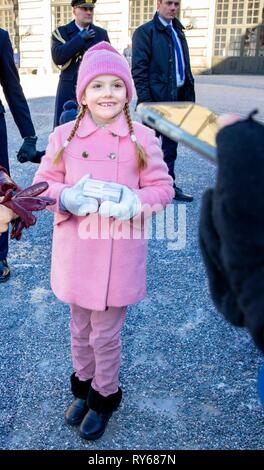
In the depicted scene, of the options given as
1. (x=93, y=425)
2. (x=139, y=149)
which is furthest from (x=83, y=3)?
(x=93, y=425)

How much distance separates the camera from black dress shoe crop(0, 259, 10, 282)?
339 cm

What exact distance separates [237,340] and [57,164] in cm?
144

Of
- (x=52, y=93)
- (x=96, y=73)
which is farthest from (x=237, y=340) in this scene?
(x=52, y=93)

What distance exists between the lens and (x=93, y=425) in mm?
2021

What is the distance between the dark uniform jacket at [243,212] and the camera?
2.67 feet

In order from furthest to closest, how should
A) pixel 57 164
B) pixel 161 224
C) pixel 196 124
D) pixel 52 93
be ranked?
pixel 52 93 < pixel 161 224 < pixel 57 164 < pixel 196 124

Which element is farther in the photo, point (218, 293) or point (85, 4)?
point (85, 4)

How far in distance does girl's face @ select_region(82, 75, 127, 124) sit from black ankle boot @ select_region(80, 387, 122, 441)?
1.12 metres

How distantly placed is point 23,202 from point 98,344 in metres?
0.69

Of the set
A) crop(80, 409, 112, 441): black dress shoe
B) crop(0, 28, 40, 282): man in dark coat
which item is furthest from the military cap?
crop(80, 409, 112, 441): black dress shoe

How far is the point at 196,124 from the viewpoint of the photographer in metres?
1.05

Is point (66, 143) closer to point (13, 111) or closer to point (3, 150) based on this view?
point (3, 150)

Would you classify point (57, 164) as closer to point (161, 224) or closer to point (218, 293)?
point (218, 293)

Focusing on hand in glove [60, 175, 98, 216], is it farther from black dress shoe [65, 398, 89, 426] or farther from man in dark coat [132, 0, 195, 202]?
man in dark coat [132, 0, 195, 202]
